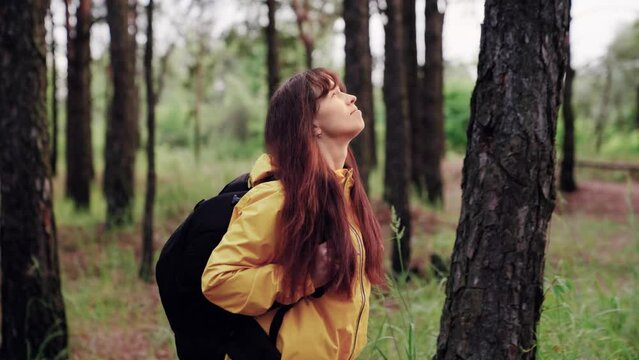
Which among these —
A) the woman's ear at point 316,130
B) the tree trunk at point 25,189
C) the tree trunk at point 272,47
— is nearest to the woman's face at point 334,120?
the woman's ear at point 316,130

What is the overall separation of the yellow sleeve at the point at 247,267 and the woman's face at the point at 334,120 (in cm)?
35

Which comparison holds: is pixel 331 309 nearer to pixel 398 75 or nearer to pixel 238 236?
pixel 238 236

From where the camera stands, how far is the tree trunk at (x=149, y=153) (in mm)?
8414

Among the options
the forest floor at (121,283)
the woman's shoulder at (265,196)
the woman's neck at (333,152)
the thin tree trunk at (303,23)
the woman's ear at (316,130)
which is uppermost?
the thin tree trunk at (303,23)

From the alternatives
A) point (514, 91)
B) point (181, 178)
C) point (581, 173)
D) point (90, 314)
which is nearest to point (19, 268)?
point (90, 314)

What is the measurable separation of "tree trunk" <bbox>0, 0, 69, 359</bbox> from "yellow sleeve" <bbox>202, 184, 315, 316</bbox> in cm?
356

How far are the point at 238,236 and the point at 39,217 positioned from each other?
12.0ft

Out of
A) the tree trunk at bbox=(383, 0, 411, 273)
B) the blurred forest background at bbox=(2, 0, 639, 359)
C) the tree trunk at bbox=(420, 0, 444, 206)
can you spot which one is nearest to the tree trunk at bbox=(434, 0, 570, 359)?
the blurred forest background at bbox=(2, 0, 639, 359)

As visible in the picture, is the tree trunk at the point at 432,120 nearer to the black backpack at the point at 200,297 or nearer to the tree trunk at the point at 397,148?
the tree trunk at the point at 397,148

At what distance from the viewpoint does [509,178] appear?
2912 mm

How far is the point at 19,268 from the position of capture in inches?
220

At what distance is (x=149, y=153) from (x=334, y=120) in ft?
21.1

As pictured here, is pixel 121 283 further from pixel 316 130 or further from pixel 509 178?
pixel 509 178

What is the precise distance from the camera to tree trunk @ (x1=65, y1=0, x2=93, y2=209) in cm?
1403
